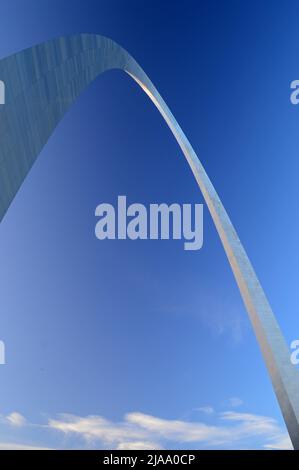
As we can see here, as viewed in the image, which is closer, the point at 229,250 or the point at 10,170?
the point at 10,170

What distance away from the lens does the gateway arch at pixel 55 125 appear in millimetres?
10695

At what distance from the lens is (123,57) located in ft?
86.5

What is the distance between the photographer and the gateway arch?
1070cm

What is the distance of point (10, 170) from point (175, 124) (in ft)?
57.3

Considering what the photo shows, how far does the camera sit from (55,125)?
15.6 m

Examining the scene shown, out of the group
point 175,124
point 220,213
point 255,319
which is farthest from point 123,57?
point 255,319

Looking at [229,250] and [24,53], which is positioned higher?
[229,250]
